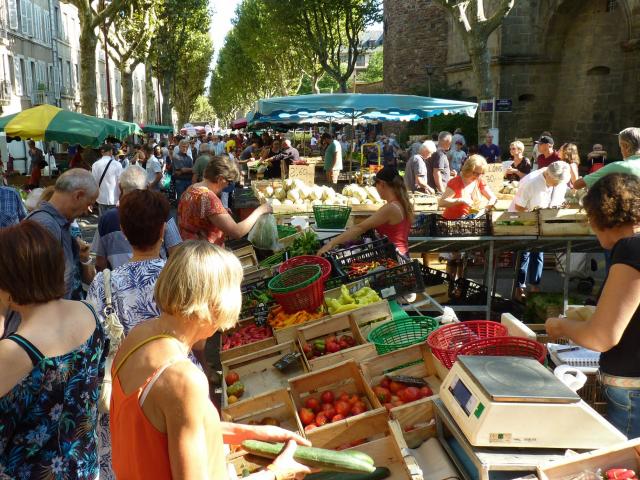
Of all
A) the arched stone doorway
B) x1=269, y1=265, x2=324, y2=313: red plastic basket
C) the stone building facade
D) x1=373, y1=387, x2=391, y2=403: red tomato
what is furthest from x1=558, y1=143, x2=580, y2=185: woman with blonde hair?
the arched stone doorway

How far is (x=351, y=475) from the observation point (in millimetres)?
2834

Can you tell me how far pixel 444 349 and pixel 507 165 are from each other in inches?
409

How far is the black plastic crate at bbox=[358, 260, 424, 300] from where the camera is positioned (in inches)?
189

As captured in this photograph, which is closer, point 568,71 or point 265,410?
point 265,410

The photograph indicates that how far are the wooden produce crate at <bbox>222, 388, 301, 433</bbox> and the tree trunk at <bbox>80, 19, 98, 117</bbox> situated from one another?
54.1ft

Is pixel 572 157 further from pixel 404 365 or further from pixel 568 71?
pixel 568 71

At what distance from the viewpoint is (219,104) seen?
3467 inches

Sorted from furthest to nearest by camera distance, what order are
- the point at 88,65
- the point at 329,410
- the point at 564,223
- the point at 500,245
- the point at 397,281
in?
the point at 88,65 < the point at 500,245 < the point at 564,223 < the point at 397,281 < the point at 329,410

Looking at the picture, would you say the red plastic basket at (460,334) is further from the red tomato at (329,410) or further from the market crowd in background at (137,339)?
the red tomato at (329,410)

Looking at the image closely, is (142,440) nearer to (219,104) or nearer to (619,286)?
(619,286)

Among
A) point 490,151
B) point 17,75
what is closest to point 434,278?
point 490,151

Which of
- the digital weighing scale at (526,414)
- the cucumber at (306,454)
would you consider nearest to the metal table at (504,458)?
the digital weighing scale at (526,414)

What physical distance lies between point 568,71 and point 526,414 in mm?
23038

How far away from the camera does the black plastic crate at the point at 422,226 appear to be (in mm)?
6727
